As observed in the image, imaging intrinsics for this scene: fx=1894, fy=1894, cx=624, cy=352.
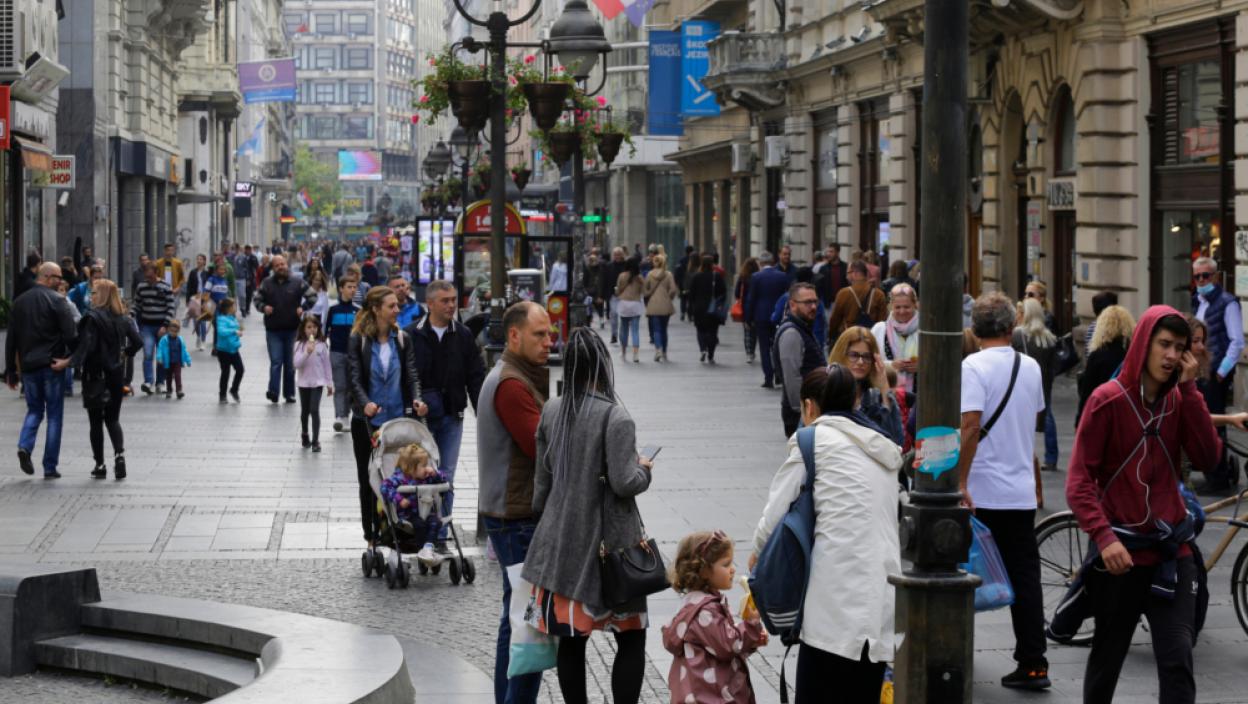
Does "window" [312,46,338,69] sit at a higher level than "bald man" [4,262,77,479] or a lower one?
higher

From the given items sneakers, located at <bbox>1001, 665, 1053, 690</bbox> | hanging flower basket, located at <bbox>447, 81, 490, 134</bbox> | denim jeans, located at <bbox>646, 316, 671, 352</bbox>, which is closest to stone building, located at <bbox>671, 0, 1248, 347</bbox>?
denim jeans, located at <bbox>646, 316, 671, 352</bbox>

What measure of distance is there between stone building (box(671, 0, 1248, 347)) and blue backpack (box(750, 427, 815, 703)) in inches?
581

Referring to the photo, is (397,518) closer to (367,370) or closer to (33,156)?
(367,370)

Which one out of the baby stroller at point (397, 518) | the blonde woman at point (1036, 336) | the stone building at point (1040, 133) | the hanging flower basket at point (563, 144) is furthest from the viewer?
the hanging flower basket at point (563, 144)

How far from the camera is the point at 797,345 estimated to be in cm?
1344

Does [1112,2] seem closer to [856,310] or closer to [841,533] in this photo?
[856,310]

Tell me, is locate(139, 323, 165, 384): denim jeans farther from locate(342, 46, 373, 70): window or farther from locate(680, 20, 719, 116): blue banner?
locate(342, 46, 373, 70): window

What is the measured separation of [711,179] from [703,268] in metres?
22.7

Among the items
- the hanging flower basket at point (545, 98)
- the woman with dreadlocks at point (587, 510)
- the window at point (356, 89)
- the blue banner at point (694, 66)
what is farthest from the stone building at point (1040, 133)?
the window at point (356, 89)

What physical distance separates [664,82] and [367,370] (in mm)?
33916

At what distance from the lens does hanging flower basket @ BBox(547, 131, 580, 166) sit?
30.2 meters

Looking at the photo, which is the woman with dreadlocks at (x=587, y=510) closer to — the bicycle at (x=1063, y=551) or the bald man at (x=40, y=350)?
the bicycle at (x=1063, y=551)

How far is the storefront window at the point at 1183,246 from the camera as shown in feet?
70.3

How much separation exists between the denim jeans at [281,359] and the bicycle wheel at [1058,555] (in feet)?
47.1
